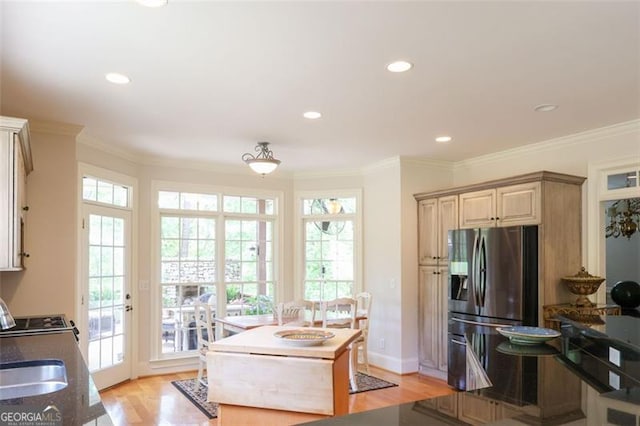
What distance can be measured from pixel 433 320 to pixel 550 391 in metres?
3.87

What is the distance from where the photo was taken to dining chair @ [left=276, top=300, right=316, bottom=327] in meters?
4.90

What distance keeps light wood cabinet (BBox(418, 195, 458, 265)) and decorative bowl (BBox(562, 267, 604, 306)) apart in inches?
52.8

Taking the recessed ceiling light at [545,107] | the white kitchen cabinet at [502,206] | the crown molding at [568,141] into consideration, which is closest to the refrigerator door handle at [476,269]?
the white kitchen cabinet at [502,206]

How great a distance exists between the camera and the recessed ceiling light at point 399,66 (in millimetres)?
2855

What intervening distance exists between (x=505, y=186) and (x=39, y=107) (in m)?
4.13

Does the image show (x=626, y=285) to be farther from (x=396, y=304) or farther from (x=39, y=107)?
(x=39, y=107)

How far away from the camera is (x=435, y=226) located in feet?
18.4

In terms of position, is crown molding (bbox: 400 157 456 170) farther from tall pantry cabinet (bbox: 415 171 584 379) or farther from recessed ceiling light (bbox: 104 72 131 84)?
recessed ceiling light (bbox: 104 72 131 84)

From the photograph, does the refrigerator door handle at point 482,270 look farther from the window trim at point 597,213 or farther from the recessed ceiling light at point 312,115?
the recessed ceiling light at point 312,115

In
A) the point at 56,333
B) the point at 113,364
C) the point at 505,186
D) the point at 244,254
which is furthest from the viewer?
the point at 244,254

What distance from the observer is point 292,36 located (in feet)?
8.22

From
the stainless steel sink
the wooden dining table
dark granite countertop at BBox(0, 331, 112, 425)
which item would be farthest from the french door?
the stainless steel sink

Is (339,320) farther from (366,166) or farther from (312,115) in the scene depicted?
(312,115)

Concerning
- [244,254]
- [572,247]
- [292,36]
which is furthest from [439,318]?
[292,36]
